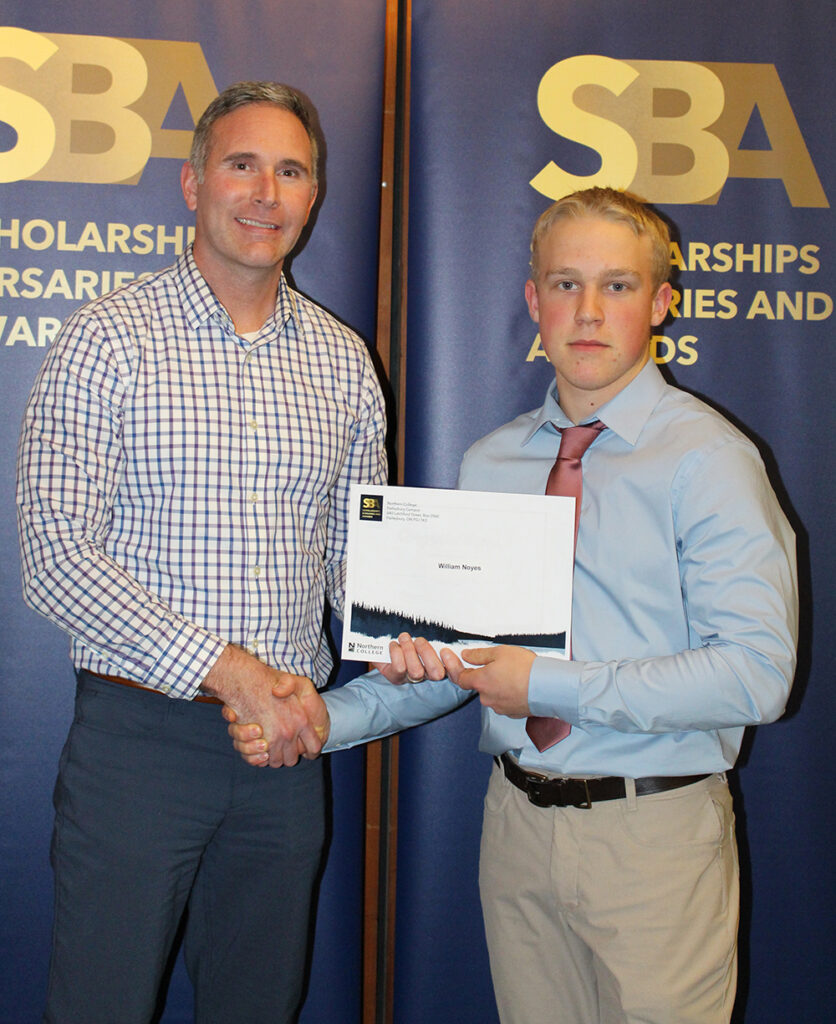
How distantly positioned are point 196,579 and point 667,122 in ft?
5.75

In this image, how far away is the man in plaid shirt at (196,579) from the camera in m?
1.65

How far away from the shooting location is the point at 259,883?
1.80 metres

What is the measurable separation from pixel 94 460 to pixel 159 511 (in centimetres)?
15

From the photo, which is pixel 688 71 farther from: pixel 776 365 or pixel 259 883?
pixel 259 883

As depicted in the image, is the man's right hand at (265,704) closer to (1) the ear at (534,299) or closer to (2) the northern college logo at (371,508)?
(2) the northern college logo at (371,508)

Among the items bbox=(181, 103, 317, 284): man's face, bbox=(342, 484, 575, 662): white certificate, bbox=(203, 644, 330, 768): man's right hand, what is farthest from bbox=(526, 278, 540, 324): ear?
bbox=(203, 644, 330, 768): man's right hand

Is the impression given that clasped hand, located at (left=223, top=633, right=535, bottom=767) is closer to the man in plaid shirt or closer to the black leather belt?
the man in plaid shirt

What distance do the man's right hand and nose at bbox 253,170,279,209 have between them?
2.94ft

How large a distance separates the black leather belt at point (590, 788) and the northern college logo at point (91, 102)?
1800 mm

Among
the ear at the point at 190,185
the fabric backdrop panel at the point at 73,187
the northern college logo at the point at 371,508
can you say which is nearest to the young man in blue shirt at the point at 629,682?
the northern college logo at the point at 371,508

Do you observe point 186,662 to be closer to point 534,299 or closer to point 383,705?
point 383,705

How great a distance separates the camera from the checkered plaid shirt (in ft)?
5.35

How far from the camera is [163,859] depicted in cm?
168

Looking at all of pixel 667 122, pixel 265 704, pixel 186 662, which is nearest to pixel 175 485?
pixel 186 662
